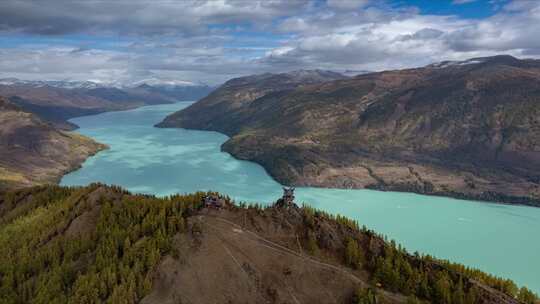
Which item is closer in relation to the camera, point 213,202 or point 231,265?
point 231,265

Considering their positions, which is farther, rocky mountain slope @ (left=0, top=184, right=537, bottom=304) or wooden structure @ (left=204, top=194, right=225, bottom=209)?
wooden structure @ (left=204, top=194, right=225, bottom=209)

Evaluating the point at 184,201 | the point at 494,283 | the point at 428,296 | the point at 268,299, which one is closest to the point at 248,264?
the point at 268,299

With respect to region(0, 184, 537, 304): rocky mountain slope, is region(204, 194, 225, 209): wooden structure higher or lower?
higher

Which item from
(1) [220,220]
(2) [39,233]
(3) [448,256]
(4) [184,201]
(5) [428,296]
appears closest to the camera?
(5) [428,296]

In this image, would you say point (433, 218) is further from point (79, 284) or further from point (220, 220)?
point (79, 284)

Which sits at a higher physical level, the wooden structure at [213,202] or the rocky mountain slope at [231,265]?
the wooden structure at [213,202]

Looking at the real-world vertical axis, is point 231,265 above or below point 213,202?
below

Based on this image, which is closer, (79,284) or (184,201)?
(79,284)

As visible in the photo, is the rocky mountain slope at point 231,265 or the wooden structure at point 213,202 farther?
the wooden structure at point 213,202
